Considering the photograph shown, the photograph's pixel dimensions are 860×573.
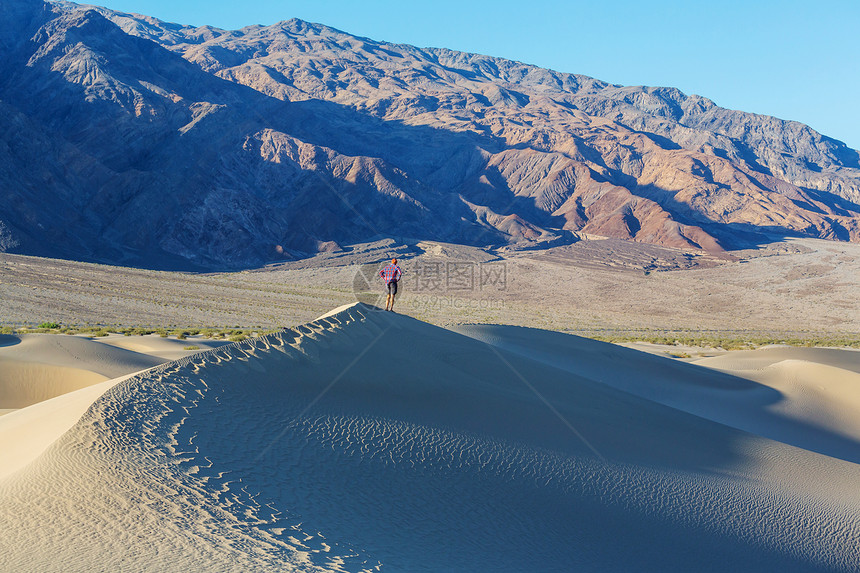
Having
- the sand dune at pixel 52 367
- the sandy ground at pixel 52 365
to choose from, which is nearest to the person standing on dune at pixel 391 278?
the sandy ground at pixel 52 365

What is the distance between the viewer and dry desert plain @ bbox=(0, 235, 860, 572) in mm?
4914

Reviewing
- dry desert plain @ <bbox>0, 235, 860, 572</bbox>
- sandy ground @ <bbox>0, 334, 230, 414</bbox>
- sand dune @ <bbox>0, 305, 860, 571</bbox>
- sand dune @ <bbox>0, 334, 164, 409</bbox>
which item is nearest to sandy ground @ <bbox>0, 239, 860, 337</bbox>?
sandy ground @ <bbox>0, 334, 230, 414</bbox>

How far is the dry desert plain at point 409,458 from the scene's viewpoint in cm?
491

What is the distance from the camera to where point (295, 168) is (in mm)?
72750

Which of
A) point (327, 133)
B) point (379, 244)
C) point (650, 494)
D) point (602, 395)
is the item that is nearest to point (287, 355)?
point (650, 494)

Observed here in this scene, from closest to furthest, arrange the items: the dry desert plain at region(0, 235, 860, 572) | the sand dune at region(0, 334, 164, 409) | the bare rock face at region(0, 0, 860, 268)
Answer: the dry desert plain at region(0, 235, 860, 572) → the sand dune at region(0, 334, 164, 409) → the bare rock face at region(0, 0, 860, 268)

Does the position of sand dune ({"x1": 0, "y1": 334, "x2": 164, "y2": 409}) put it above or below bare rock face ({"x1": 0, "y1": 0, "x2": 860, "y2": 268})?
below

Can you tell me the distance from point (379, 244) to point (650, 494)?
56.3m

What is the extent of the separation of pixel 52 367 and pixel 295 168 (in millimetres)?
62012

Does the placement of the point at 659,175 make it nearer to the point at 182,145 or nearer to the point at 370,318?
the point at 182,145

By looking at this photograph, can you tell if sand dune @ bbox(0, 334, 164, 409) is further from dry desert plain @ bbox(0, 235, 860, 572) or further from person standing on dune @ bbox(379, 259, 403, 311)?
person standing on dune @ bbox(379, 259, 403, 311)

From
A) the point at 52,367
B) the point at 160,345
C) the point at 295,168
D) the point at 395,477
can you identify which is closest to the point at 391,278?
the point at 52,367

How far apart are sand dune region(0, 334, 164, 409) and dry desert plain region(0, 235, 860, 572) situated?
55 millimetres

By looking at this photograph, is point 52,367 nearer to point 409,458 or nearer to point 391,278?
point 391,278
